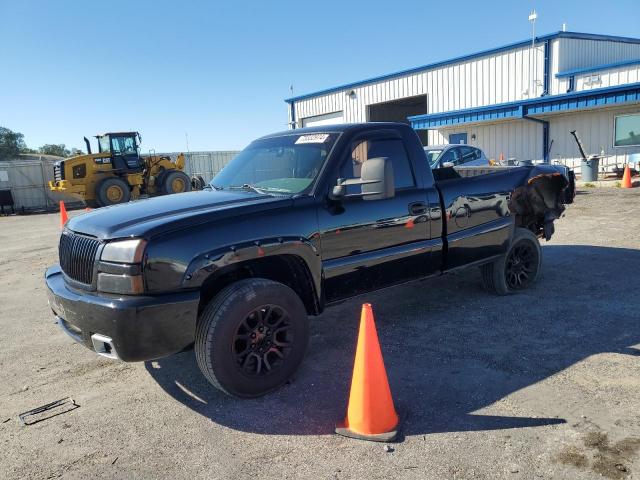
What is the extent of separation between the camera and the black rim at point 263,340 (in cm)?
349

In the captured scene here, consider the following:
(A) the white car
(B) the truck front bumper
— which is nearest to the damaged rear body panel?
(B) the truck front bumper

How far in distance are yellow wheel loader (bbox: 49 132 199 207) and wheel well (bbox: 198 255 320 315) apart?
678 inches

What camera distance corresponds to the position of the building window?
62.9 feet

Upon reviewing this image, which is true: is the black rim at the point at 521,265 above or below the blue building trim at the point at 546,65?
below

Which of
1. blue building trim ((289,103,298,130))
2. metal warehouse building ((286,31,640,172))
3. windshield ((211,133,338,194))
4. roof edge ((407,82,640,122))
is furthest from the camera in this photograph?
blue building trim ((289,103,298,130))

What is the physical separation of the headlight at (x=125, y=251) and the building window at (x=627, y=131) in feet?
69.7

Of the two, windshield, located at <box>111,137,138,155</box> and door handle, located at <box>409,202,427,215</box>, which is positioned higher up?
windshield, located at <box>111,137,138,155</box>

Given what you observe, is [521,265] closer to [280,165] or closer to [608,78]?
[280,165]

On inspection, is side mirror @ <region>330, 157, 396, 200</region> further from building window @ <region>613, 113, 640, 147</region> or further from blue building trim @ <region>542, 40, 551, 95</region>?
blue building trim @ <region>542, 40, 551, 95</region>

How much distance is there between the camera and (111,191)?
65.4 ft

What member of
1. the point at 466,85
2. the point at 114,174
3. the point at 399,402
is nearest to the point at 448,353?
the point at 399,402

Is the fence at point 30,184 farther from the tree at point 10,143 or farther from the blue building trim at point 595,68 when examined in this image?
the tree at point 10,143

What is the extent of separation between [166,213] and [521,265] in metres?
4.28

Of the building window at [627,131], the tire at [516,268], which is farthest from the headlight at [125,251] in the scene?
the building window at [627,131]
